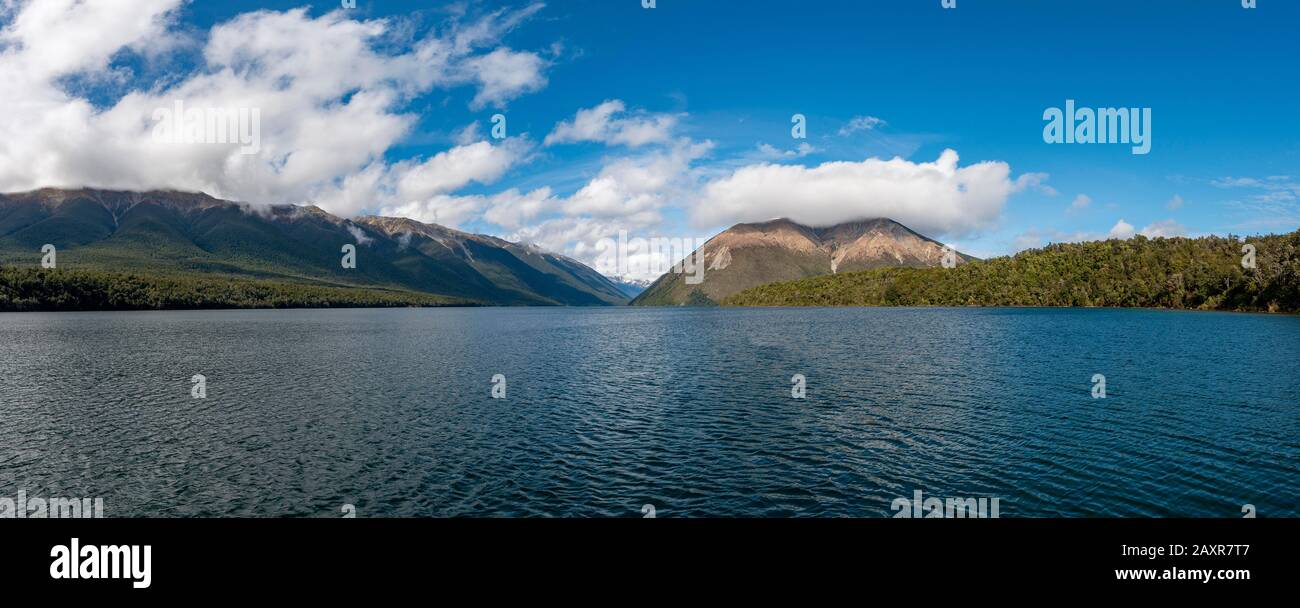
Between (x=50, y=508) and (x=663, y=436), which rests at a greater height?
(x=663, y=436)

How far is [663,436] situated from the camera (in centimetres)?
4209
